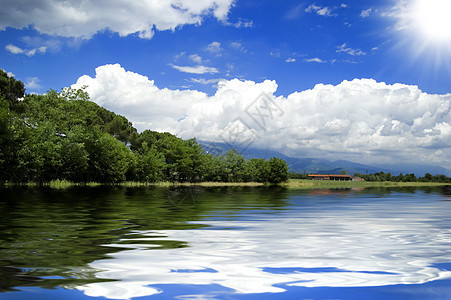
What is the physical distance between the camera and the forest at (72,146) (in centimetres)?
5306

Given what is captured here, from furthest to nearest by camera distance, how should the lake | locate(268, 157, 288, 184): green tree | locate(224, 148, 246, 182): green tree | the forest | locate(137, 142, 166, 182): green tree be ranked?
locate(268, 157, 288, 184): green tree, locate(224, 148, 246, 182): green tree, locate(137, 142, 166, 182): green tree, the forest, the lake

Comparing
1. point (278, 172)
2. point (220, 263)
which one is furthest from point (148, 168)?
point (220, 263)

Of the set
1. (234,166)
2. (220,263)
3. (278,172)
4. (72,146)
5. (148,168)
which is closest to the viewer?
(220,263)

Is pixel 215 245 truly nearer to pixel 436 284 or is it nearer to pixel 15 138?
pixel 436 284

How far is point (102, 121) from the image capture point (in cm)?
9381

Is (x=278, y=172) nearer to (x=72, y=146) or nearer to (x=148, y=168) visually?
(x=148, y=168)

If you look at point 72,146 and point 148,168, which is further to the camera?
point 148,168

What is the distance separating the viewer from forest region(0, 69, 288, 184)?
174ft

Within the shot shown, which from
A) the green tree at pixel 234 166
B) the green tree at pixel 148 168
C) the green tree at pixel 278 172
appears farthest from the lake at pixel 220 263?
the green tree at pixel 278 172

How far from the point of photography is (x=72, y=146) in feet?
194

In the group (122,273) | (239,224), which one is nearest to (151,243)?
(122,273)

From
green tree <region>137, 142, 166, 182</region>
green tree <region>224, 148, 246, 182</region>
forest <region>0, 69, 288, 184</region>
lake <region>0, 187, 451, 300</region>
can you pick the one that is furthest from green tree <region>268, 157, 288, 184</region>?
lake <region>0, 187, 451, 300</region>

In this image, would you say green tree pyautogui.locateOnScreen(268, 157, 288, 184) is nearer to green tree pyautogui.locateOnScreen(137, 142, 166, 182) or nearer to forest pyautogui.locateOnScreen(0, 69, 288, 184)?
forest pyautogui.locateOnScreen(0, 69, 288, 184)

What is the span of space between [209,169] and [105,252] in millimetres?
112001
